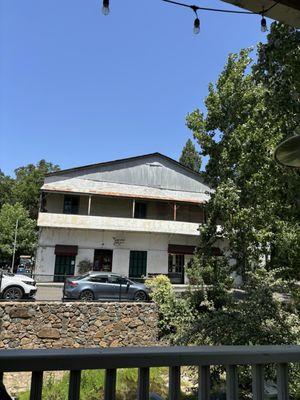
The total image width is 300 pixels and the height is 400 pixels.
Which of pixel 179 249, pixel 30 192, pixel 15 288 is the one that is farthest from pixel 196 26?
pixel 30 192

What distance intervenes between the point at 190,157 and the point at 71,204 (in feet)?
113

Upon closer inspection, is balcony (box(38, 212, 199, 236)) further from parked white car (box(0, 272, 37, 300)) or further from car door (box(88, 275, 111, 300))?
parked white car (box(0, 272, 37, 300))

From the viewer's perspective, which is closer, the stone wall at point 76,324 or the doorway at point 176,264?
the stone wall at point 76,324

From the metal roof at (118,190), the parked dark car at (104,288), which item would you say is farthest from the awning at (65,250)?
the parked dark car at (104,288)

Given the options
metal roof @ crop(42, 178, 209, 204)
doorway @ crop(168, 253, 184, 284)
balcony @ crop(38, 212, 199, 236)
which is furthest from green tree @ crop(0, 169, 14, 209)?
doorway @ crop(168, 253, 184, 284)

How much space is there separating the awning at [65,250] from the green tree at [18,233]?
10149 millimetres

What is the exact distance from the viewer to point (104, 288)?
16.7 m

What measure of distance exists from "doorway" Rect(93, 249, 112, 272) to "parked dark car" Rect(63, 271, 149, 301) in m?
9.90

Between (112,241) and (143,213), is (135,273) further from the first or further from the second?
(143,213)

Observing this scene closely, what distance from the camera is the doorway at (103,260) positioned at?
27.0 m

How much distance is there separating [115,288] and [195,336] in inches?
408

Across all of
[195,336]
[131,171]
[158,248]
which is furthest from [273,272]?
[131,171]

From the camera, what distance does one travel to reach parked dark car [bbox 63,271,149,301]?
16.1 meters

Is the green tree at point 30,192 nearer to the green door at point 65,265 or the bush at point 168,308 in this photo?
the green door at point 65,265
